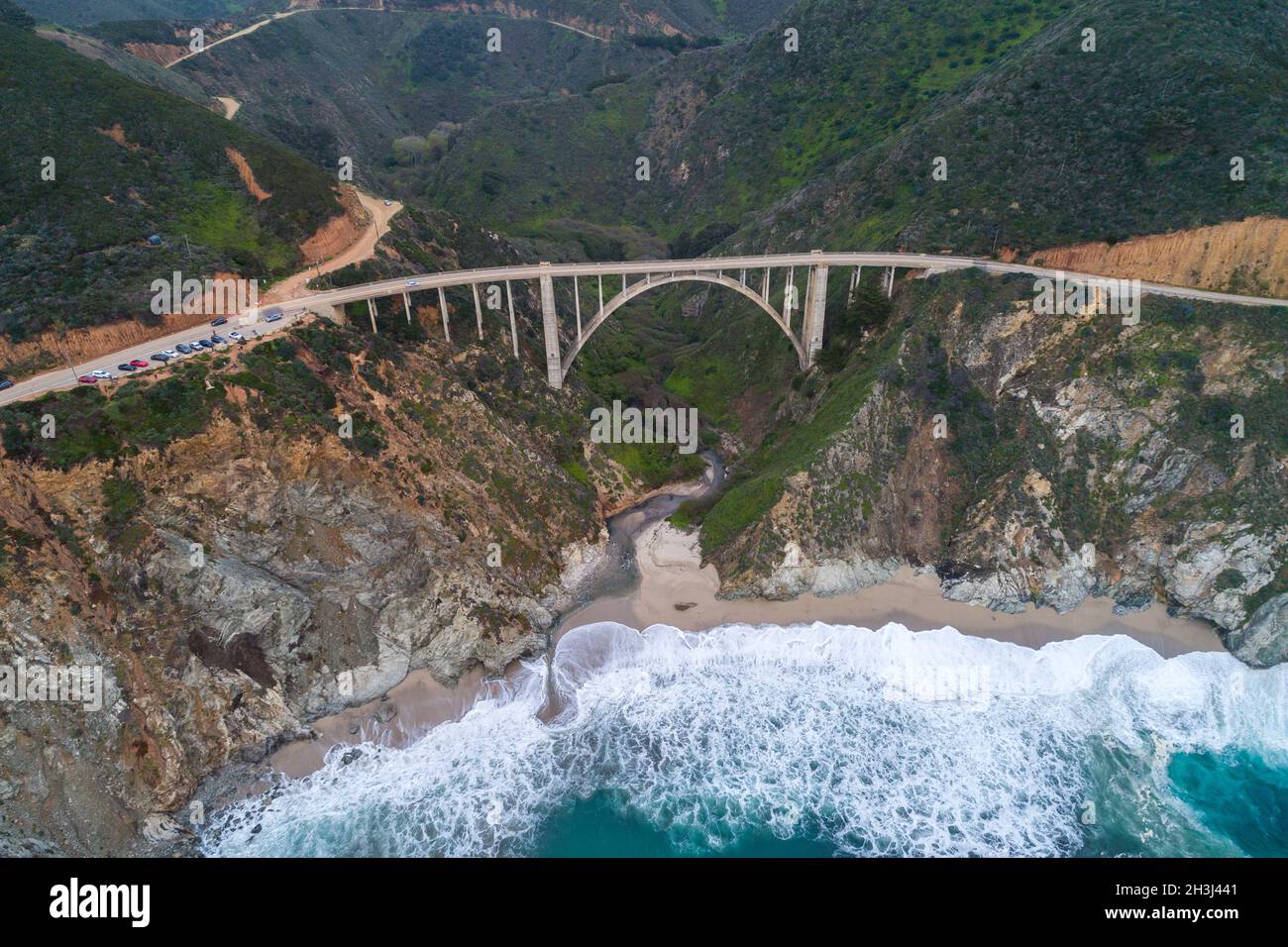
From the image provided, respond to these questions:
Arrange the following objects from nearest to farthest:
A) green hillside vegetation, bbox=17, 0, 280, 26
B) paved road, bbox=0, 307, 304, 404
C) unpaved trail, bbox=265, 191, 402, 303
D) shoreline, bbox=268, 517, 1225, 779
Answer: paved road, bbox=0, 307, 304, 404 → shoreline, bbox=268, 517, 1225, 779 → unpaved trail, bbox=265, 191, 402, 303 → green hillside vegetation, bbox=17, 0, 280, 26

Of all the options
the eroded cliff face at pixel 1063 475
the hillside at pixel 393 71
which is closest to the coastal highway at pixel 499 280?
the eroded cliff face at pixel 1063 475

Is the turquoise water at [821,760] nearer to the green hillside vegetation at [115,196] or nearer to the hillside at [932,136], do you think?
the green hillside vegetation at [115,196]

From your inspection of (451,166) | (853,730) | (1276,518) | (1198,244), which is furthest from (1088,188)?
(451,166)

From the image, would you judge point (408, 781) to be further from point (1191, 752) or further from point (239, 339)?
point (1191, 752)

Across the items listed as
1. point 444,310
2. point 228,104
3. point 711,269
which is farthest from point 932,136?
point 228,104

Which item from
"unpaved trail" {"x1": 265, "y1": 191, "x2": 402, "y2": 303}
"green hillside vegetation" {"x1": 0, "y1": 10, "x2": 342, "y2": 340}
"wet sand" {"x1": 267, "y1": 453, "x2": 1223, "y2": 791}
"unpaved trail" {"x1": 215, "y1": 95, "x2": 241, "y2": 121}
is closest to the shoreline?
"wet sand" {"x1": 267, "y1": 453, "x2": 1223, "y2": 791}

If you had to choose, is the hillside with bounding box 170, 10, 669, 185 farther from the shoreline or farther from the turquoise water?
the turquoise water

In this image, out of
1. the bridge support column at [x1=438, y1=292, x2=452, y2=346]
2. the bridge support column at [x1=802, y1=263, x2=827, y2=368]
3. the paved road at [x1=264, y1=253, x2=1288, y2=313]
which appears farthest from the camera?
the bridge support column at [x1=802, y1=263, x2=827, y2=368]
